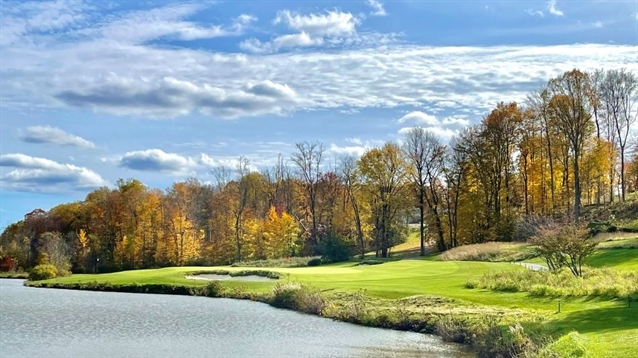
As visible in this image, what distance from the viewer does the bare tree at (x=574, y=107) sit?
57344mm

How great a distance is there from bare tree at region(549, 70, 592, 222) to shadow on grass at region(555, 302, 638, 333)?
3701 centimetres

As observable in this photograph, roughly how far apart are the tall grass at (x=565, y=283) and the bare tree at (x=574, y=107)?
27468mm

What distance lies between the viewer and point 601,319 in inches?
820

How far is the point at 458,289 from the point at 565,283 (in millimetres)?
5465

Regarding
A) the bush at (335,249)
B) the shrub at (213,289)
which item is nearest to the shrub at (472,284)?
the shrub at (213,289)

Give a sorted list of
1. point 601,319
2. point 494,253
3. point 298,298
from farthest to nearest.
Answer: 1. point 494,253
2. point 298,298
3. point 601,319

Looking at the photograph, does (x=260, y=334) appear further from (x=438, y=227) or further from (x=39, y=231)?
(x=39, y=231)

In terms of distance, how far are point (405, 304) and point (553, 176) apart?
44.1 meters

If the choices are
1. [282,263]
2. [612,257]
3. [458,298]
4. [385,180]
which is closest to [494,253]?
[612,257]

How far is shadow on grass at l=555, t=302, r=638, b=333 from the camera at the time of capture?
63.0 ft

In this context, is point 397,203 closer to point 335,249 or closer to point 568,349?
point 335,249

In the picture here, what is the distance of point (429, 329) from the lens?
25.4 meters

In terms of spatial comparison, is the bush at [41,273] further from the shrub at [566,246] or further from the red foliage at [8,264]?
the shrub at [566,246]

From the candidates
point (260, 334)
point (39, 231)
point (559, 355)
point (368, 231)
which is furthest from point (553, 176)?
point (39, 231)
